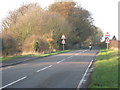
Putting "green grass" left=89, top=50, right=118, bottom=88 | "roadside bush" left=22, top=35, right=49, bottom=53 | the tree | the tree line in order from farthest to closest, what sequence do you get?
the tree < "roadside bush" left=22, top=35, right=49, bottom=53 < the tree line < "green grass" left=89, top=50, right=118, bottom=88

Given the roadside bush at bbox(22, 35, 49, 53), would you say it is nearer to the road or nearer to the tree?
the road

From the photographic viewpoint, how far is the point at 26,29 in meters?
46.4

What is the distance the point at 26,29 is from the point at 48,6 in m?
23.6

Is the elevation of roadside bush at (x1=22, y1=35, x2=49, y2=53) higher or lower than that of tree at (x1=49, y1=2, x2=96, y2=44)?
lower

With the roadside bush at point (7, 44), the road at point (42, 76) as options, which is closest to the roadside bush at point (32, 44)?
the roadside bush at point (7, 44)

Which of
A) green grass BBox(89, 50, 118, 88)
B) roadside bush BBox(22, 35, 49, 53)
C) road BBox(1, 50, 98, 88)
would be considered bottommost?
road BBox(1, 50, 98, 88)

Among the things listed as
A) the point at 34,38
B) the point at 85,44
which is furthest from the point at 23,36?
the point at 85,44

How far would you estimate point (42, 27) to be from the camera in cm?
4962

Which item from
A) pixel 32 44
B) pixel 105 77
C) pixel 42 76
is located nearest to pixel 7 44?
pixel 32 44

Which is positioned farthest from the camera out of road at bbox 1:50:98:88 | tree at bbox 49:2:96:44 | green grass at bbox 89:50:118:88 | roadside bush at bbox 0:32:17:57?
tree at bbox 49:2:96:44

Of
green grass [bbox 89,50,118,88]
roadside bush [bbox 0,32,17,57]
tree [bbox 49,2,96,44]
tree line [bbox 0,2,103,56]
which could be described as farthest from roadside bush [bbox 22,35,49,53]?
tree [bbox 49,2,96,44]

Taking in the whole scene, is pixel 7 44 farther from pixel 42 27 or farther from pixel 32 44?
pixel 42 27

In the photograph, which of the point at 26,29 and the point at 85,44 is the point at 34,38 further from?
the point at 85,44

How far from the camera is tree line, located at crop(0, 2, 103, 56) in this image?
3879 centimetres
